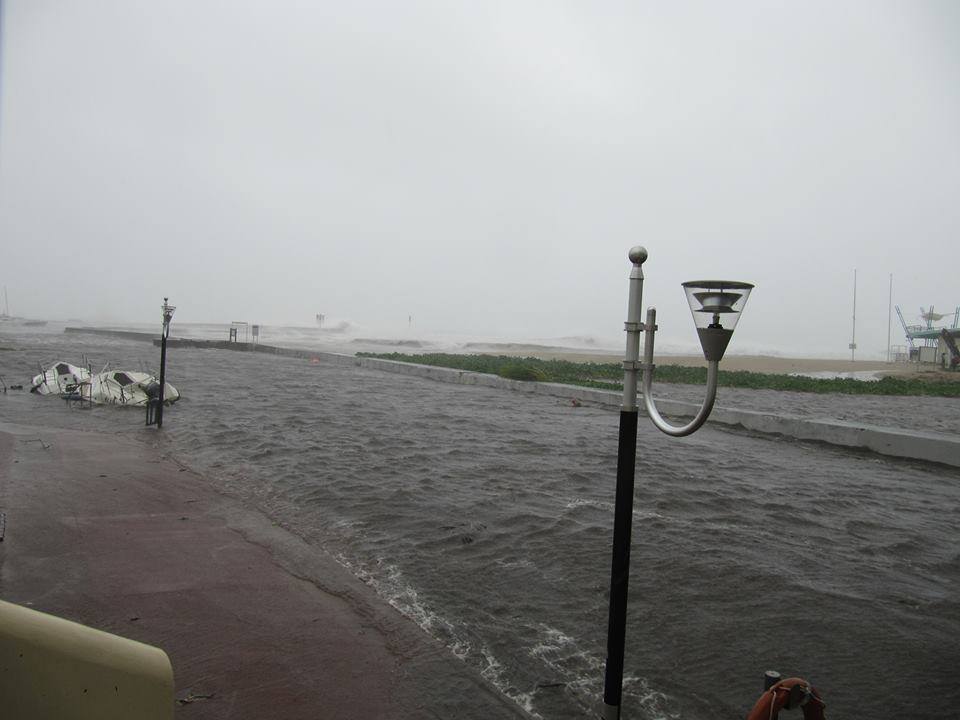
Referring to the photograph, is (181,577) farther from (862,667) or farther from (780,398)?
(780,398)

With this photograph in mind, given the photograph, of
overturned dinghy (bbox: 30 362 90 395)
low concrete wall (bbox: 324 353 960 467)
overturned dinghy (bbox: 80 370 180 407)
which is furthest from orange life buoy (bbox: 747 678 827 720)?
overturned dinghy (bbox: 30 362 90 395)

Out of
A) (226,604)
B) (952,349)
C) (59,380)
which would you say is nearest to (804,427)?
(226,604)

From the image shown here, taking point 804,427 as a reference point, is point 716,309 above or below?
above

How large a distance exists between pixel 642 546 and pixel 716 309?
11.6ft

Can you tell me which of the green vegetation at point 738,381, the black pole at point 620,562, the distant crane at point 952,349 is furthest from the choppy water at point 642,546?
the distant crane at point 952,349

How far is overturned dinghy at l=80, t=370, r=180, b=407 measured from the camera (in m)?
12.9

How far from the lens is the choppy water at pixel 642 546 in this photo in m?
3.61

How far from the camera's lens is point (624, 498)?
8.71 ft

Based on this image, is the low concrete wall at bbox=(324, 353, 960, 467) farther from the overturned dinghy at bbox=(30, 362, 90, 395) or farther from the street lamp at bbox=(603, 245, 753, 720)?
the overturned dinghy at bbox=(30, 362, 90, 395)

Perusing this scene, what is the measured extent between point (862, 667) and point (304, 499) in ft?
15.8

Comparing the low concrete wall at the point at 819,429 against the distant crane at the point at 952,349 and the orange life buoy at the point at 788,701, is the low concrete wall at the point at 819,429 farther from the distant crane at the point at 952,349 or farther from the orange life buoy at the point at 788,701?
the distant crane at the point at 952,349

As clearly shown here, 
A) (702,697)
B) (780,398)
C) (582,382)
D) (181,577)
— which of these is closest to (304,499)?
(181,577)

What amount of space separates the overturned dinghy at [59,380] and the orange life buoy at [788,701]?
1443 centimetres

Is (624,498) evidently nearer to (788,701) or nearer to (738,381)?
(788,701)
